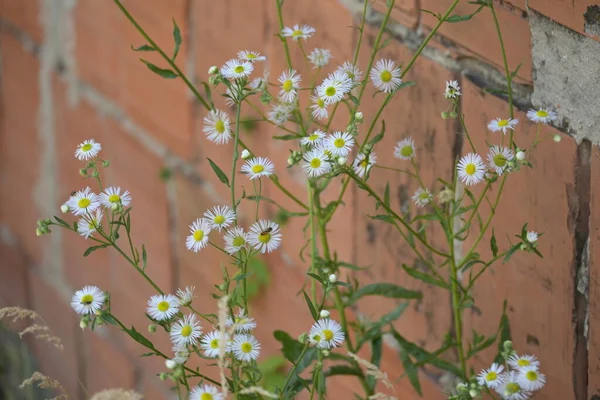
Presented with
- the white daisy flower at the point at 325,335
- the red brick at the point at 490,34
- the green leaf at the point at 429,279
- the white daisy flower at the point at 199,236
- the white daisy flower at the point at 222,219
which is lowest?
the white daisy flower at the point at 325,335

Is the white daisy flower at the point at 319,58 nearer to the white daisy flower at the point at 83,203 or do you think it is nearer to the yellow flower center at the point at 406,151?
the yellow flower center at the point at 406,151

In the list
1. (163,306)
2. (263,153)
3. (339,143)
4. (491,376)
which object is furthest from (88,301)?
(263,153)

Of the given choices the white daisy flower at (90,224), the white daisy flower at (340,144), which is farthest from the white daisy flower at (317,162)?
the white daisy flower at (90,224)

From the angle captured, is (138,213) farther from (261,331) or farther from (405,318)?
(405,318)

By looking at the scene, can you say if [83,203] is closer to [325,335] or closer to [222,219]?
[222,219]

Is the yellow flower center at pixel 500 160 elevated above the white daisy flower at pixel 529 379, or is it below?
above

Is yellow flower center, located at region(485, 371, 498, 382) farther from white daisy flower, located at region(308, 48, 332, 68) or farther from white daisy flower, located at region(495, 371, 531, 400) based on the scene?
white daisy flower, located at region(308, 48, 332, 68)

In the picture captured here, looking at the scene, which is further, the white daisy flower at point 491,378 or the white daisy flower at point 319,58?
the white daisy flower at point 319,58
